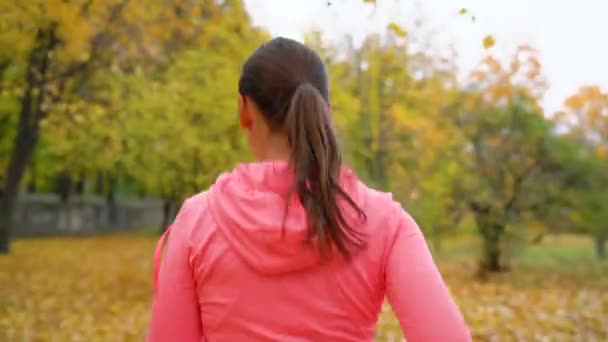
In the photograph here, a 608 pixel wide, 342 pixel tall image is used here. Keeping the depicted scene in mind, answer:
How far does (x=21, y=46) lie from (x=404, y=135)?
1265 cm

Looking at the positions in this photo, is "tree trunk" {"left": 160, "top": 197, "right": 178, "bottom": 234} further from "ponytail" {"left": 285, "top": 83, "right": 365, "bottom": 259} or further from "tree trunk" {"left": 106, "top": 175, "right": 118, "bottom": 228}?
"ponytail" {"left": 285, "top": 83, "right": 365, "bottom": 259}

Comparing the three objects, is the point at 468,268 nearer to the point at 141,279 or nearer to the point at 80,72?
the point at 141,279

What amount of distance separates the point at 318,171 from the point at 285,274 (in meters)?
0.21

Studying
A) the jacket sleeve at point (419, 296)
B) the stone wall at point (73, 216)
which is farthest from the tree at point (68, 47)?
the stone wall at point (73, 216)

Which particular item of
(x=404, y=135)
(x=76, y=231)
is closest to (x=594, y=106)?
(x=404, y=135)

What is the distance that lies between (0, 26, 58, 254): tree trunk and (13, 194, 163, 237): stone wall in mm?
13393

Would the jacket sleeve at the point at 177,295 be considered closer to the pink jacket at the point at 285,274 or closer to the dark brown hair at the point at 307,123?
the pink jacket at the point at 285,274

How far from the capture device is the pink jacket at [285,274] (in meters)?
1.43

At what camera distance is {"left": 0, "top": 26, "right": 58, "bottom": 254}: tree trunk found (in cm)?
1505

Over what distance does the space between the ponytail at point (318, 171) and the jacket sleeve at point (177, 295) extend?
0.85ft

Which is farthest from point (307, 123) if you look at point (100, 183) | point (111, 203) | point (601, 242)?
point (100, 183)

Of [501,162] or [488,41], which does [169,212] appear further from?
[488,41]

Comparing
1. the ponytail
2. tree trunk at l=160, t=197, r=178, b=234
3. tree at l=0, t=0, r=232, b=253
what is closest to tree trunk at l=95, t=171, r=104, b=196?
tree trunk at l=160, t=197, r=178, b=234

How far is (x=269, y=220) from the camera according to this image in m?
1.45
